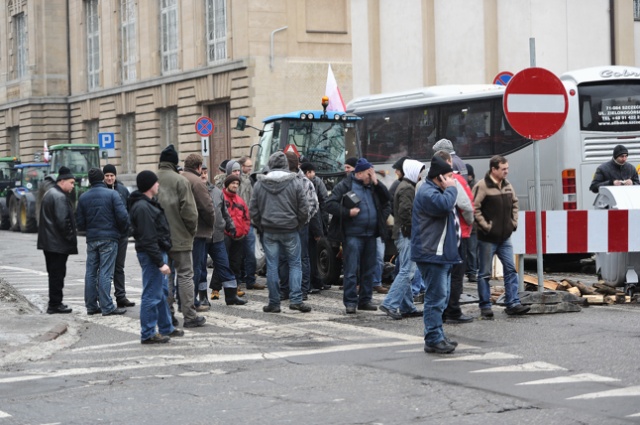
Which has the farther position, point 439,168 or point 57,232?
point 57,232

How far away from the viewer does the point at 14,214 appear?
4044 cm

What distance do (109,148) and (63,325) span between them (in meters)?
27.3

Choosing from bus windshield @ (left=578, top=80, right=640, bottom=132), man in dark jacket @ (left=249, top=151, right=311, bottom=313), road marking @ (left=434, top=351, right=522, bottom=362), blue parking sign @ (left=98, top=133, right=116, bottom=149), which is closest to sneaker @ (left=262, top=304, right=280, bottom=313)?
man in dark jacket @ (left=249, top=151, right=311, bottom=313)

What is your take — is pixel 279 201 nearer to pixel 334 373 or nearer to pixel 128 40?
pixel 334 373

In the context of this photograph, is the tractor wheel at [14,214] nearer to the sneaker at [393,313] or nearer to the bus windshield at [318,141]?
the bus windshield at [318,141]

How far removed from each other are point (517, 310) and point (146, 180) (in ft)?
14.0

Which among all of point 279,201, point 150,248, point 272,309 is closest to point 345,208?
point 279,201

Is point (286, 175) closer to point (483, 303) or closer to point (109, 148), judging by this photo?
point (483, 303)

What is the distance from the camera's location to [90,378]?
9742mm

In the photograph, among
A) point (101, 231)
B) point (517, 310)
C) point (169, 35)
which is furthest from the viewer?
point (169, 35)

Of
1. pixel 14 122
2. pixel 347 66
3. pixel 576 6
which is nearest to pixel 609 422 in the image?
pixel 576 6

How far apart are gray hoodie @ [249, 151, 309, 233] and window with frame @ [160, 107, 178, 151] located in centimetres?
3414

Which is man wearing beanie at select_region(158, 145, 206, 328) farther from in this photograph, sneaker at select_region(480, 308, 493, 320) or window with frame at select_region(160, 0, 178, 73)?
window with frame at select_region(160, 0, 178, 73)

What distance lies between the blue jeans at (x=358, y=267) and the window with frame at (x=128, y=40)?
38.6 metres
